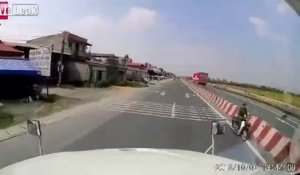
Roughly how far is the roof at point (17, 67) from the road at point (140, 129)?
67 cm

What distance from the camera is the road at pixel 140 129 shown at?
188 inches

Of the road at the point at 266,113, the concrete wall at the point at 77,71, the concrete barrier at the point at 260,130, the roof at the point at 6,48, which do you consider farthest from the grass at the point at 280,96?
the roof at the point at 6,48

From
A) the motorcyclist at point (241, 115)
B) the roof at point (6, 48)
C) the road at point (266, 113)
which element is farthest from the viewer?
the motorcyclist at point (241, 115)

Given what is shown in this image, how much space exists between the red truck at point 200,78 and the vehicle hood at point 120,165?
83cm

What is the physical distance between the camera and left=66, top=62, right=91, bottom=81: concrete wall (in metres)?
4.59

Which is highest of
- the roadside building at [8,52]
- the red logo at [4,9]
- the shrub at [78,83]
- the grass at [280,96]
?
the red logo at [4,9]

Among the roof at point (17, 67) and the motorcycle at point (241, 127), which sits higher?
the roof at point (17, 67)

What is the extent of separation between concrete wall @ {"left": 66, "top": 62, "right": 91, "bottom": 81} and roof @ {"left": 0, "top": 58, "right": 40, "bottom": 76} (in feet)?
1.38

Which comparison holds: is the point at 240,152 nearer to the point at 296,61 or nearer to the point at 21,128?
the point at 296,61

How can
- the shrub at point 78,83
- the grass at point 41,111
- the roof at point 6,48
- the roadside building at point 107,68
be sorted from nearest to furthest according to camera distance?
1. the roadside building at point 107,68
2. the roof at point 6,48
3. the grass at point 41,111
4. the shrub at point 78,83

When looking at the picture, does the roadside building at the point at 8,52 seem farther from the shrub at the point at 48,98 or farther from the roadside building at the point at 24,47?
the shrub at the point at 48,98

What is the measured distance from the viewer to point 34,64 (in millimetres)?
4250

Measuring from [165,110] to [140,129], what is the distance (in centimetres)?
98

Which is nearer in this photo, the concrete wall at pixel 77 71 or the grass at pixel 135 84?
the concrete wall at pixel 77 71
